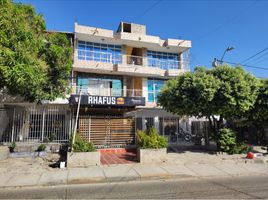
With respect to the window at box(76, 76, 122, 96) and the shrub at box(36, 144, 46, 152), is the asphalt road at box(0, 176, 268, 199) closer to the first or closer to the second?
the shrub at box(36, 144, 46, 152)

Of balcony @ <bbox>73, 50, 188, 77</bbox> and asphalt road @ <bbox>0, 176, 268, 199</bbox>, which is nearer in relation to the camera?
asphalt road @ <bbox>0, 176, 268, 199</bbox>

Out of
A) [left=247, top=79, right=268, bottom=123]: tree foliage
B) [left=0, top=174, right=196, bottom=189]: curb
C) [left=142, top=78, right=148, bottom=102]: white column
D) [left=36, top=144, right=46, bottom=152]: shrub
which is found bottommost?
[left=0, top=174, right=196, bottom=189]: curb

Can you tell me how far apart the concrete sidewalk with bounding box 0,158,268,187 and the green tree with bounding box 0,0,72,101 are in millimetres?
3790

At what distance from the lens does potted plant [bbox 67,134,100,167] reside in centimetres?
1004

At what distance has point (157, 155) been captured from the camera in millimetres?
11188

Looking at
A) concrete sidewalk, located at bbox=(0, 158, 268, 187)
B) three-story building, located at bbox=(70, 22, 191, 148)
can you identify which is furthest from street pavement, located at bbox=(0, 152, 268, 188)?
three-story building, located at bbox=(70, 22, 191, 148)

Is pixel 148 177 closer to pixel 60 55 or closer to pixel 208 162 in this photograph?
pixel 208 162

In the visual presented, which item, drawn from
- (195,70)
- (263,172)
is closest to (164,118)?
(195,70)

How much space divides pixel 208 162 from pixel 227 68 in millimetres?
5627

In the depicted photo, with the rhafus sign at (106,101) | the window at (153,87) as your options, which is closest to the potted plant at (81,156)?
the rhafus sign at (106,101)

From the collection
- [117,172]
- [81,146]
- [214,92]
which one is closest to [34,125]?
[81,146]

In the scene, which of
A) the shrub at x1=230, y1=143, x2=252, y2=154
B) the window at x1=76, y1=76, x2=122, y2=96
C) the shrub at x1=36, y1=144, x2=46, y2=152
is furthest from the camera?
the window at x1=76, y1=76, x2=122, y2=96

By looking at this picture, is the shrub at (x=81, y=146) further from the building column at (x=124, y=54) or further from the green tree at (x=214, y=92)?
the building column at (x=124, y=54)

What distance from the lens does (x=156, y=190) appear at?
22.6 feet
